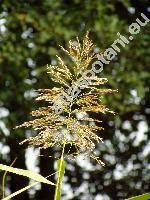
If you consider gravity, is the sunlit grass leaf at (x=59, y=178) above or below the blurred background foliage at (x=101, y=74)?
below

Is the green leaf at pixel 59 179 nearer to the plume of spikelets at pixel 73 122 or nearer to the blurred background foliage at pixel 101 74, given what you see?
the plume of spikelets at pixel 73 122

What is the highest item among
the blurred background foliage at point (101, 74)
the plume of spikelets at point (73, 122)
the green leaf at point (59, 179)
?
the blurred background foliage at point (101, 74)

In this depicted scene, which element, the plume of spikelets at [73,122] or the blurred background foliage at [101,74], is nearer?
the plume of spikelets at [73,122]

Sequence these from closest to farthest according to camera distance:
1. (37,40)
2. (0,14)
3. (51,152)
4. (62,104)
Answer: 1. (62,104)
2. (0,14)
3. (37,40)
4. (51,152)

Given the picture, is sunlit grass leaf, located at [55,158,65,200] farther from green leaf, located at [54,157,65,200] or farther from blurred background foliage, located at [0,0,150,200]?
blurred background foliage, located at [0,0,150,200]

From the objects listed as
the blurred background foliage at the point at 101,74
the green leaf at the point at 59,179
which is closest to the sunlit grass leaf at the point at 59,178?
the green leaf at the point at 59,179

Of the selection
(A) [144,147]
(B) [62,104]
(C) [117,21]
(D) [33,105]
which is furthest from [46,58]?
(B) [62,104]

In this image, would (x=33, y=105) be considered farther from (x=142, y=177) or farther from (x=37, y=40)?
(x=142, y=177)

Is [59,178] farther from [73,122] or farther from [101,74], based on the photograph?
[101,74]

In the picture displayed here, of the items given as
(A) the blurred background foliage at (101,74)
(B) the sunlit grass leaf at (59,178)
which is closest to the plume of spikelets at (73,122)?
(B) the sunlit grass leaf at (59,178)
